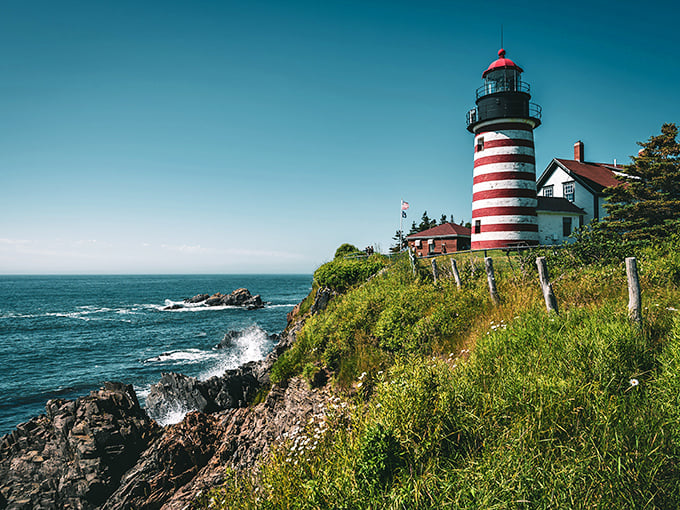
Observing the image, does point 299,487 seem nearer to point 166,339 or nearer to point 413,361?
point 413,361

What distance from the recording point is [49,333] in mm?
39562

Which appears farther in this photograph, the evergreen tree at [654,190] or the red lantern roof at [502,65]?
the red lantern roof at [502,65]

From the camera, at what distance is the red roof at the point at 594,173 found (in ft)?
95.0

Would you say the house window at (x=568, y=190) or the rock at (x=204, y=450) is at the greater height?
Result: the house window at (x=568, y=190)

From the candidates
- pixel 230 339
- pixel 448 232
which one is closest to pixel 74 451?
pixel 230 339

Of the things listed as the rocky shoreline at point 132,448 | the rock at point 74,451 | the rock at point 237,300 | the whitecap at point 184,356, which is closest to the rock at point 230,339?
the whitecap at point 184,356

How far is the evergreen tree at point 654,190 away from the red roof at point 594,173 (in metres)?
6.48

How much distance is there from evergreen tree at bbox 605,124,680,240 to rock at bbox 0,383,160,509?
25832 mm

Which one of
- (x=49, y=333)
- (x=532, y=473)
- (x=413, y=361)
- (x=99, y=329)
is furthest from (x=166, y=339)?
(x=532, y=473)

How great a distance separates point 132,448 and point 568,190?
33.6 meters

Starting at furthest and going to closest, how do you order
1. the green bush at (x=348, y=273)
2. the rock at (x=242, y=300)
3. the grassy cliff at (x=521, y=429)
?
the rock at (x=242, y=300), the green bush at (x=348, y=273), the grassy cliff at (x=521, y=429)

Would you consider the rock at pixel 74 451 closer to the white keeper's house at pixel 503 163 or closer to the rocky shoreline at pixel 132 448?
the rocky shoreline at pixel 132 448

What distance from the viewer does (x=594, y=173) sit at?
3103 centimetres

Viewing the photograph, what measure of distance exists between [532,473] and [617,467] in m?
0.70
